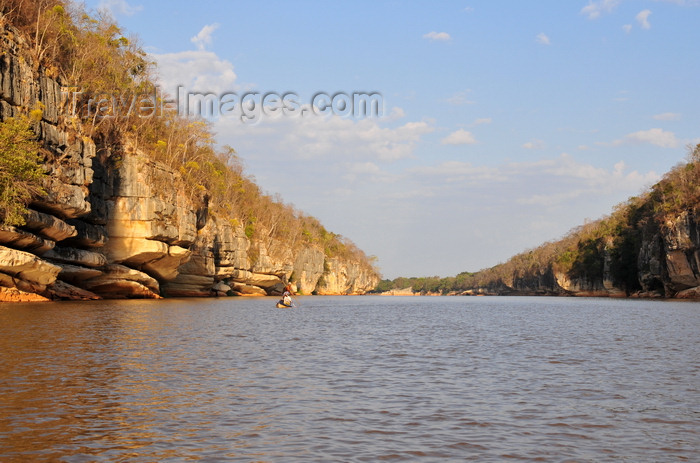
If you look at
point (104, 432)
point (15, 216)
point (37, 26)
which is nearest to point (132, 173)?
point (37, 26)

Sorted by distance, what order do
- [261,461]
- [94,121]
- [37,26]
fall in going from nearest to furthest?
[261,461]
[37,26]
[94,121]

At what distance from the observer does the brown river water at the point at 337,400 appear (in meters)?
7.64

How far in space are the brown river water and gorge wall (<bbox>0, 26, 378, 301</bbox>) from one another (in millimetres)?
15656

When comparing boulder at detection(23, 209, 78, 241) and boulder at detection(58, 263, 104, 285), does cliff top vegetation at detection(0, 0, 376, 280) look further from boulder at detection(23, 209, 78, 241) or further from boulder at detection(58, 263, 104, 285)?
boulder at detection(58, 263, 104, 285)

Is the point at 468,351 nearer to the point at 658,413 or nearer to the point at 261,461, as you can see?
the point at 658,413

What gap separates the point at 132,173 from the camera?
4506 centimetres

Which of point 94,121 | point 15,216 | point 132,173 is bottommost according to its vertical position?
point 15,216

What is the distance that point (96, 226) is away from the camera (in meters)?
41.2

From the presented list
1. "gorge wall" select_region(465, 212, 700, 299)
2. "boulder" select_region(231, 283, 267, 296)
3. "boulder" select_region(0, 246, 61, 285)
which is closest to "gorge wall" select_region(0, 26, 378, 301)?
"boulder" select_region(0, 246, 61, 285)

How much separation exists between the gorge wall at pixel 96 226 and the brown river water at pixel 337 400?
15656mm

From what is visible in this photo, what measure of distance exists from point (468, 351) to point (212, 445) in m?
11.8

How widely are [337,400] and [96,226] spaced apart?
117 feet

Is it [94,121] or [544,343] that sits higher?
[94,121]

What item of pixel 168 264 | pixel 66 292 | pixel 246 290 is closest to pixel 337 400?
pixel 66 292
